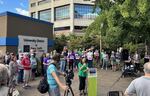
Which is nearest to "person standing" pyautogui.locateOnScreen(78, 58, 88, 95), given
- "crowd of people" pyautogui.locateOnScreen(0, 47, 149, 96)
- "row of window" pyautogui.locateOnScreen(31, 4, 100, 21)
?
"crowd of people" pyautogui.locateOnScreen(0, 47, 149, 96)

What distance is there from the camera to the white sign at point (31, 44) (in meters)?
27.2

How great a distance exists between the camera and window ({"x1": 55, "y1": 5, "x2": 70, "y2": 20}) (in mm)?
89213

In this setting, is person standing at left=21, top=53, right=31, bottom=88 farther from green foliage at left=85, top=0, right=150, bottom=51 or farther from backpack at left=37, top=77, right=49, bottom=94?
backpack at left=37, top=77, right=49, bottom=94

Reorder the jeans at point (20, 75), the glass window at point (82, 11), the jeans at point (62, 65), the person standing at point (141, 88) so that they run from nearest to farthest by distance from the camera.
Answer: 1. the person standing at point (141, 88)
2. the jeans at point (20, 75)
3. the jeans at point (62, 65)
4. the glass window at point (82, 11)

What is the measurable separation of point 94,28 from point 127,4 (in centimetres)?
499

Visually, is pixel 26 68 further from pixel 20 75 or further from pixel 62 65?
pixel 62 65

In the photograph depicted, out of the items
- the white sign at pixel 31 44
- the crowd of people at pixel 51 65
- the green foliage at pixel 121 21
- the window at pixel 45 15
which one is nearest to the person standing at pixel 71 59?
the crowd of people at pixel 51 65

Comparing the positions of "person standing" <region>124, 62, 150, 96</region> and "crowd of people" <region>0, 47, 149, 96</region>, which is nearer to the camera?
"person standing" <region>124, 62, 150, 96</region>

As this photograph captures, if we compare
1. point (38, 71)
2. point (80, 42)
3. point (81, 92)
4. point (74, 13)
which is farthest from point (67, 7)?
point (81, 92)

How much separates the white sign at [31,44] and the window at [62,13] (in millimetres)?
60264

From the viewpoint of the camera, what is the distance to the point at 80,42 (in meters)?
49.8

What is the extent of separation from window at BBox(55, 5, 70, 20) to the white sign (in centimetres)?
6026

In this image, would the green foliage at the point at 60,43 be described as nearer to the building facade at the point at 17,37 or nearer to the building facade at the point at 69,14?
the building facade at the point at 17,37

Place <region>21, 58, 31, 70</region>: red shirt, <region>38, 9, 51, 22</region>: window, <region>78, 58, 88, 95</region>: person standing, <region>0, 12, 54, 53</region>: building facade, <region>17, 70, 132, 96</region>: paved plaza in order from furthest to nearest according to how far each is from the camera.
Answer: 1. <region>38, 9, 51, 22</region>: window
2. <region>0, 12, 54, 53</region>: building facade
3. <region>21, 58, 31, 70</region>: red shirt
4. <region>17, 70, 132, 96</region>: paved plaza
5. <region>78, 58, 88, 95</region>: person standing
